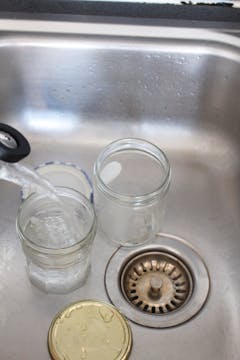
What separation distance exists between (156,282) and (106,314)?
8 centimetres

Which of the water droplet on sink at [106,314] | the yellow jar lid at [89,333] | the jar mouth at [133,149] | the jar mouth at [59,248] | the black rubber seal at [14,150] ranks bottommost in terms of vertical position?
the yellow jar lid at [89,333]

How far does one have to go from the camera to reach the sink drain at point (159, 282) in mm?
663

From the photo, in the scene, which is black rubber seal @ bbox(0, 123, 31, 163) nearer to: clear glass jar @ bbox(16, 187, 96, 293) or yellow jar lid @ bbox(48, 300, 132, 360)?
clear glass jar @ bbox(16, 187, 96, 293)

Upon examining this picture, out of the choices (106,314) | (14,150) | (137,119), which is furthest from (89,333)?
(137,119)

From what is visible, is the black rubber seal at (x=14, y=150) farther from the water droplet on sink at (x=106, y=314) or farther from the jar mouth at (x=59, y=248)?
the water droplet on sink at (x=106, y=314)

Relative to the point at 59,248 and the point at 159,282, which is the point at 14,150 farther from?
the point at 159,282

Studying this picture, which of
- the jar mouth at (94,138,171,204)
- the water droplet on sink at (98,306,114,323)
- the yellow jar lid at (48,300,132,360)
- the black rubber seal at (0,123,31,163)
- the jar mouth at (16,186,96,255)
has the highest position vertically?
the black rubber seal at (0,123,31,163)

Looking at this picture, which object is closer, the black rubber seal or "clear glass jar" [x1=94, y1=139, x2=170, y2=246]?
the black rubber seal

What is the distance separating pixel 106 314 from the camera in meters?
0.65

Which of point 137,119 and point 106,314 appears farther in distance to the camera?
point 137,119

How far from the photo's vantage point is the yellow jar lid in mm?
612

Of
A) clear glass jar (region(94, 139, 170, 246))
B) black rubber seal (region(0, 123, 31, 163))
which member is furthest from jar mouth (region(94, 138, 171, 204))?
black rubber seal (region(0, 123, 31, 163))

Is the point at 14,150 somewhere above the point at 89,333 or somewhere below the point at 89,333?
above

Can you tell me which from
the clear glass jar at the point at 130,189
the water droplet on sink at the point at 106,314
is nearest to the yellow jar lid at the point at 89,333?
the water droplet on sink at the point at 106,314
